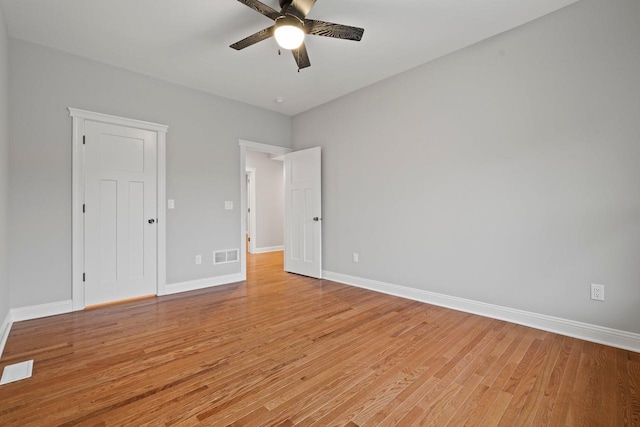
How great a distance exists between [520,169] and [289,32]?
2.39 metres

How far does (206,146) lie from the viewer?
4.19m

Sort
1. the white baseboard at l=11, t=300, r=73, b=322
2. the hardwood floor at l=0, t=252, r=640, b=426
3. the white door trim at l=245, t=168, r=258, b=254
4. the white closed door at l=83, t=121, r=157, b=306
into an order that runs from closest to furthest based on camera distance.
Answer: the hardwood floor at l=0, t=252, r=640, b=426, the white baseboard at l=11, t=300, r=73, b=322, the white closed door at l=83, t=121, r=157, b=306, the white door trim at l=245, t=168, r=258, b=254

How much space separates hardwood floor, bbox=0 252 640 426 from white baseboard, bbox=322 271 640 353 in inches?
3.7

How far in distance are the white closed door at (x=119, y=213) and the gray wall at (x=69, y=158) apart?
0.19m

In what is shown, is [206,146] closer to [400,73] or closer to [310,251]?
[310,251]

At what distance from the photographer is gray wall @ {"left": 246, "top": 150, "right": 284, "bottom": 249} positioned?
24.8 ft

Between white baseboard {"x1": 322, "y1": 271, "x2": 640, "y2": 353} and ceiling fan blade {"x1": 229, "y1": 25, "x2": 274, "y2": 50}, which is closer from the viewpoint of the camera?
white baseboard {"x1": 322, "y1": 271, "x2": 640, "y2": 353}

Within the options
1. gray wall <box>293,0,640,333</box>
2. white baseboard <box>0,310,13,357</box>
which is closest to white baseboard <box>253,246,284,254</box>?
gray wall <box>293,0,640,333</box>

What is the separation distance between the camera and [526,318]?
2.72 meters

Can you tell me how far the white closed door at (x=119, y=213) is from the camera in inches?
129

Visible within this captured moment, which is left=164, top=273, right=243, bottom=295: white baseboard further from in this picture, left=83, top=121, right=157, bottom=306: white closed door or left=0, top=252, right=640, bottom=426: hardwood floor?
left=0, top=252, right=640, bottom=426: hardwood floor

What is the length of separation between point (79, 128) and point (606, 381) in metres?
5.04

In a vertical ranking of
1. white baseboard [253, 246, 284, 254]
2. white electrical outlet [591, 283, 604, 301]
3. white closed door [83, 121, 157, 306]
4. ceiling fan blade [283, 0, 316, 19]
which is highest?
ceiling fan blade [283, 0, 316, 19]

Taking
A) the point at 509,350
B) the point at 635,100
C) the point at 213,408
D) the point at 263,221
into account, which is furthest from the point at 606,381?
the point at 263,221
